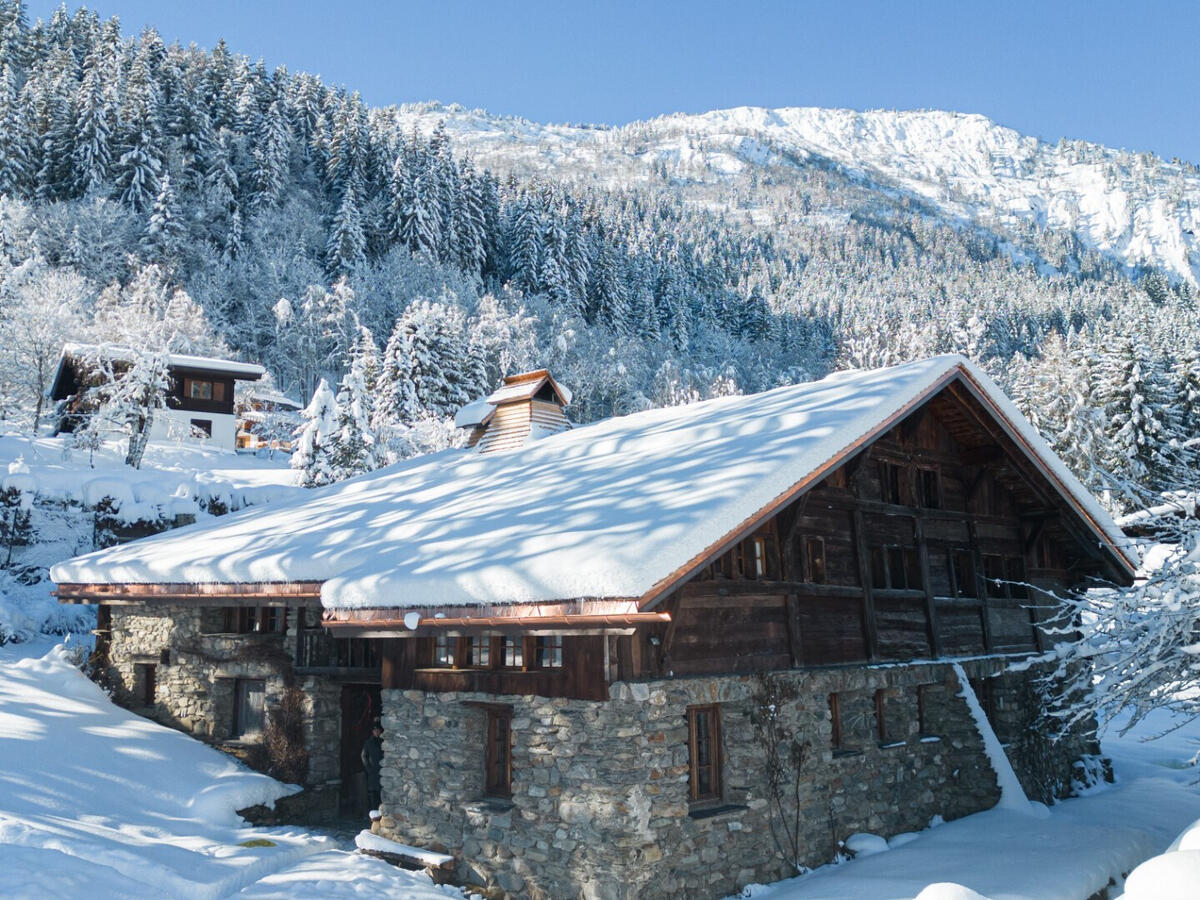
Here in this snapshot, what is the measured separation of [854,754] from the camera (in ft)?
40.2

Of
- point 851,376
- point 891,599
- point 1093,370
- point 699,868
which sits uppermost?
point 1093,370

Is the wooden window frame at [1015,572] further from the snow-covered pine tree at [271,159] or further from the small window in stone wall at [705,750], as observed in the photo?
the snow-covered pine tree at [271,159]

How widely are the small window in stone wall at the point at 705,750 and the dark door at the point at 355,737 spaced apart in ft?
19.6

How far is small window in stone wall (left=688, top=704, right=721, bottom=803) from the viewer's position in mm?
10344

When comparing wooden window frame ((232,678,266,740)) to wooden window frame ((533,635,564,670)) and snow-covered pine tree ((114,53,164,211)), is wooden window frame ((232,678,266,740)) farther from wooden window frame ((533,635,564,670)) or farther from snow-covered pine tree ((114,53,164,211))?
snow-covered pine tree ((114,53,164,211))

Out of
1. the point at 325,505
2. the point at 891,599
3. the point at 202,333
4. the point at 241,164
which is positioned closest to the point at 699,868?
the point at 891,599

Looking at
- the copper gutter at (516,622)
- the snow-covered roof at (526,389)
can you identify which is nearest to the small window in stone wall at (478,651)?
the copper gutter at (516,622)

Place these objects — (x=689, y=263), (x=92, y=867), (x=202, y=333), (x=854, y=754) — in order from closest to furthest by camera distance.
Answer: (x=92, y=867) < (x=854, y=754) < (x=202, y=333) < (x=689, y=263)

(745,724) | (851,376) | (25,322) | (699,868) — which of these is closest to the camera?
(699,868)

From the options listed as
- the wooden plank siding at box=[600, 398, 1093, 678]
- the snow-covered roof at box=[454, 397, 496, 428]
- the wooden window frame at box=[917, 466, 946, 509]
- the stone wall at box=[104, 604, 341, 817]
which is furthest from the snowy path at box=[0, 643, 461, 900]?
the wooden window frame at box=[917, 466, 946, 509]

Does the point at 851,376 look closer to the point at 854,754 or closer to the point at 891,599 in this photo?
the point at 891,599

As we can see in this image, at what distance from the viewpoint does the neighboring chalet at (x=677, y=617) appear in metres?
9.27

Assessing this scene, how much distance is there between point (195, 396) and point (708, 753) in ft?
145

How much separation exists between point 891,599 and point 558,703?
6693mm
